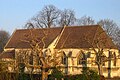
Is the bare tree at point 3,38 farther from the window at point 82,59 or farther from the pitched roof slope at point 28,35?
the window at point 82,59

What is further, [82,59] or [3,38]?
[3,38]

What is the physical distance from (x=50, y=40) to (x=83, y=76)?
25.9 metres

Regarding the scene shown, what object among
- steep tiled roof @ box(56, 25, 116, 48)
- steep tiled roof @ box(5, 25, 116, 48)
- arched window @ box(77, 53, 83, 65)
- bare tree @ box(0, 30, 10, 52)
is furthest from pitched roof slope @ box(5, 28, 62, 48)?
bare tree @ box(0, 30, 10, 52)

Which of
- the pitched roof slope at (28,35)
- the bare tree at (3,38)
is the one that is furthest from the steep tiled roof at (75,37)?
the bare tree at (3,38)

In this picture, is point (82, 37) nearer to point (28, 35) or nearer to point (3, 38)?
point (28, 35)

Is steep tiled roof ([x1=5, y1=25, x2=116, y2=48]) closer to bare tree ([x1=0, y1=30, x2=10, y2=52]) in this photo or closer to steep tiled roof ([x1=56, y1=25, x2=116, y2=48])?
steep tiled roof ([x1=56, y1=25, x2=116, y2=48])

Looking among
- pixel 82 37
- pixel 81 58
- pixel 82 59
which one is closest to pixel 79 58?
pixel 81 58

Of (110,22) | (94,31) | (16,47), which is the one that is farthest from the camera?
(110,22)

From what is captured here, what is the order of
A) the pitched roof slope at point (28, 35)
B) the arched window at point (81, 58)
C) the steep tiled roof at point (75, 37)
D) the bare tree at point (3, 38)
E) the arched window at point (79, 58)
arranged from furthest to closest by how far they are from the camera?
the bare tree at point (3, 38)
the pitched roof slope at point (28, 35)
the arched window at point (79, 58)
the arched window at point (81, 58)
the steep tiled roof at point (75, 37)

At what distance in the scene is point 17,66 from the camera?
29859mm

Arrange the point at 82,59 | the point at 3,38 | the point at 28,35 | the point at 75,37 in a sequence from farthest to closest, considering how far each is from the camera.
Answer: the point at 3,38
the point at 28,35
the point at 75,37
the point at 82,59

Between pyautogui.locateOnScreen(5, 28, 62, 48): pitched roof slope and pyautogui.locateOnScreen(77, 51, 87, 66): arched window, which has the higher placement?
pyautogui.locateOnScreen(5, 28, 62, 48): pitched roof slope

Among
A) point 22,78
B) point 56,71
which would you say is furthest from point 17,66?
point 56,71

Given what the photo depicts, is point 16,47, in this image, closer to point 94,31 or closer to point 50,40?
point 50,40
